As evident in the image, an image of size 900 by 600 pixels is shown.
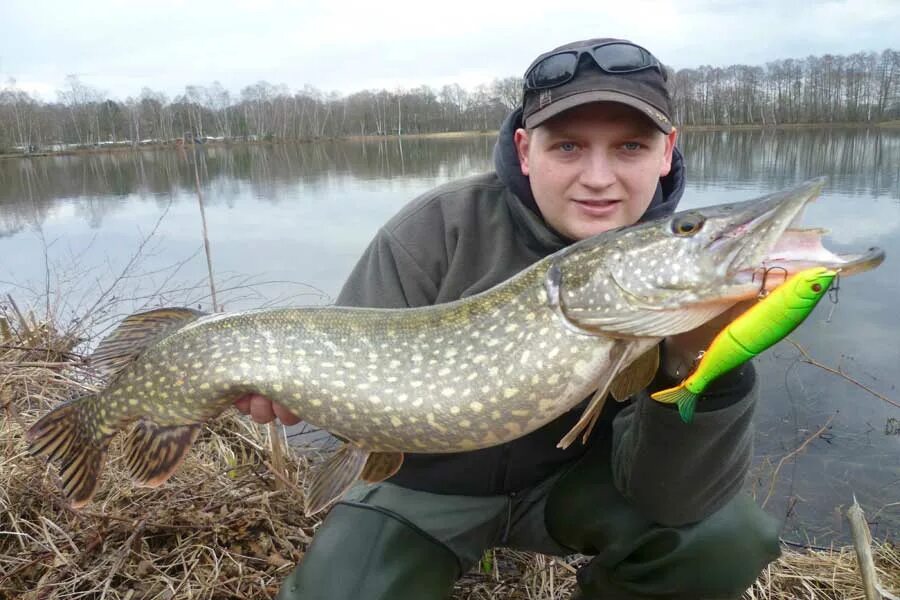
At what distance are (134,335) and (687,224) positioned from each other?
5.83 ft

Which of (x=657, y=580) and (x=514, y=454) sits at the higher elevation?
(x=514, y=454)

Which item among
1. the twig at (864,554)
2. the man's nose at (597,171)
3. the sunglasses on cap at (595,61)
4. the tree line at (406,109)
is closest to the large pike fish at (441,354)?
the man's nose at (597,171)

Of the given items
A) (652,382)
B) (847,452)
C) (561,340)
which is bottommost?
(847,452)

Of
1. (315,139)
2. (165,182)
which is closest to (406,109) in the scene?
(315,139)

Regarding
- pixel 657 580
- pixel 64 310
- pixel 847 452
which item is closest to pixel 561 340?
pixel 657 580

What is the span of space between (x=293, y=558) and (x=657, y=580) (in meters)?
1.40

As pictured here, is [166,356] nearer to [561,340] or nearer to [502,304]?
[502,304]

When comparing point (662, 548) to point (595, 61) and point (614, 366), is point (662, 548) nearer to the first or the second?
point (614, 366)

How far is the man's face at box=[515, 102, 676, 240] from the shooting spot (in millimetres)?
2102

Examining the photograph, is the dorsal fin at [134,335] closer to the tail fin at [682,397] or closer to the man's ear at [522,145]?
the man's ear at [522,145]

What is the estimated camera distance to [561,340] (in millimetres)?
1684

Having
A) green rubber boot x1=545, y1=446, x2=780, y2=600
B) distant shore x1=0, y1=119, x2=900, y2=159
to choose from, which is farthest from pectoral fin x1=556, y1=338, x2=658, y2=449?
distant shore x1=0, y1=119, x2=900, y2=159

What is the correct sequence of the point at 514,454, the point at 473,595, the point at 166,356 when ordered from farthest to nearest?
the point at 473,595
the point at 514,454
the point at 166,356

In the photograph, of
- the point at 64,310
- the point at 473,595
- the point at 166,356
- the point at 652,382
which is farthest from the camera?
the point at 64,310
